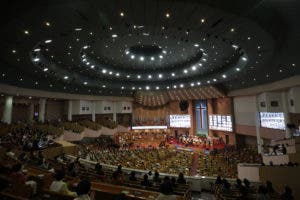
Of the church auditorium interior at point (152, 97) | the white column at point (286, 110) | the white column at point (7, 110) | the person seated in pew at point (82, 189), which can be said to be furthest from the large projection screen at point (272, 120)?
the white column at point (7, 110)

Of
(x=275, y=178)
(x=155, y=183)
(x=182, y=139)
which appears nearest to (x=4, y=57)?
(x=155, y=183)

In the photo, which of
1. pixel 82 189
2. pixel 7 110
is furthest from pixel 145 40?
pixel 7 110

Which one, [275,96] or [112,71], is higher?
[112,71]

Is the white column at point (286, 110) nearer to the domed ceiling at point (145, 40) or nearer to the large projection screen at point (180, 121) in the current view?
the domed ceiling at point (145, 40)

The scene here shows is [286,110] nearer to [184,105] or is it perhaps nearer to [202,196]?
[202,196]

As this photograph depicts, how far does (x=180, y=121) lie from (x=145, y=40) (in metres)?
23.7

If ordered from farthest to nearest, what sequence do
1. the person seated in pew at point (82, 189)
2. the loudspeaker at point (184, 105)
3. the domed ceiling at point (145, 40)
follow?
the loudspeaker at point (184, 105) → the domed ceiling at point (145, 40) → the person seated in pew at point (82, 189)

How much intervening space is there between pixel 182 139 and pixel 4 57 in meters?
28.6

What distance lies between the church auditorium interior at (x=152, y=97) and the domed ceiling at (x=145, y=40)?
0.28 feet

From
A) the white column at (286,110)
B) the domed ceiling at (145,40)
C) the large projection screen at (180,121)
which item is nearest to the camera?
the domed ceiling at (145,40)

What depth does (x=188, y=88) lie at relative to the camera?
31.9 m

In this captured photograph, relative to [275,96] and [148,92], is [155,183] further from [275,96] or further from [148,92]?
[148,92]

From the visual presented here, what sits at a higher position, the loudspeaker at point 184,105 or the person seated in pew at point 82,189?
the loudspeaker at point 184,105

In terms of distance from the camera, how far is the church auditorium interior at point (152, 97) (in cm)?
768
